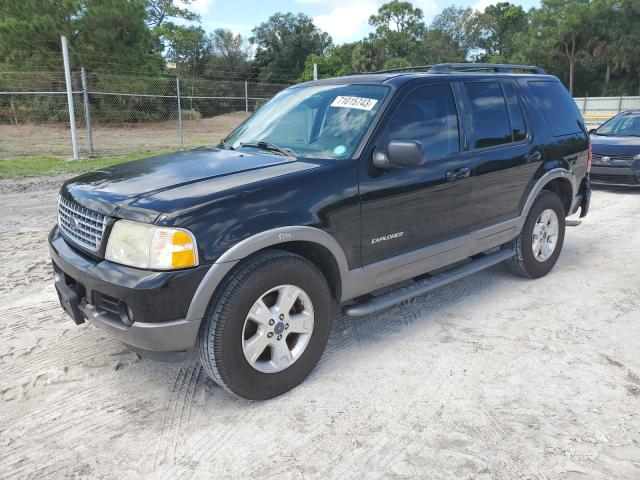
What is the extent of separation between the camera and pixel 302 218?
302 cm

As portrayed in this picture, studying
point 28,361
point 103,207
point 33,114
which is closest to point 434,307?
point 103,207

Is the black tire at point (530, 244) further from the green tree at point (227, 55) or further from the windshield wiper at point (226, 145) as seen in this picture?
the green tree at point (227, 55)

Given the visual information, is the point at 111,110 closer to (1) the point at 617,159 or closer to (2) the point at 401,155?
(1) the point at 617,159

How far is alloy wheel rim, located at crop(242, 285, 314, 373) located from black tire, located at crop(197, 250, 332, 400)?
37 mm

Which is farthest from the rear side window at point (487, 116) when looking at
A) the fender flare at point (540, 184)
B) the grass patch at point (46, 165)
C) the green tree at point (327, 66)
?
the green tree at point (327, 66)

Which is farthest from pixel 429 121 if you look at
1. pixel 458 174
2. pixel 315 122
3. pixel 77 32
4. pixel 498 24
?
pixel 498 24

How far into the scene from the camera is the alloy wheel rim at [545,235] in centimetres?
500

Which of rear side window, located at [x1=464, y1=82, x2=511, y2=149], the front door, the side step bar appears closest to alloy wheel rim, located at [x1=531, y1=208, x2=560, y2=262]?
the side step bar

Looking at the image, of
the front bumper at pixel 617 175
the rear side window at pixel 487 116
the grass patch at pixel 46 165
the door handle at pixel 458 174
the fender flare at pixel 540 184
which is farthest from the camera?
the grass patch at pixel 46 165

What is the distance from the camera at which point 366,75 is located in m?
4.12

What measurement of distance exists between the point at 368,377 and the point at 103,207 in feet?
6.19

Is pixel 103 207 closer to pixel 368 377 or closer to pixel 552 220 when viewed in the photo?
pixel 368 377

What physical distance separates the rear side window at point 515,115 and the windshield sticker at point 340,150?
1.88 m

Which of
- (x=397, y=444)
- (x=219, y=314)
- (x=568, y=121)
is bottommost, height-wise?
(x=397, y=444)
